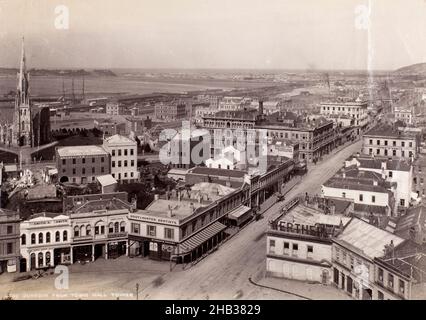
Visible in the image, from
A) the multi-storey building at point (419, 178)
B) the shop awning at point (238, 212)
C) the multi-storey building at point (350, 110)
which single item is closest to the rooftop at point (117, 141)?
the shop awning at point (238, 212)

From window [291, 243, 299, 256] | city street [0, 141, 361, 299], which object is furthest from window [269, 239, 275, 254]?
city street [0, 141, 361, 299]

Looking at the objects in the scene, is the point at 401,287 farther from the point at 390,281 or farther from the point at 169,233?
the point at 169,233

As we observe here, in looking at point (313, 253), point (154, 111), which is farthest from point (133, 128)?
point (313, 253)

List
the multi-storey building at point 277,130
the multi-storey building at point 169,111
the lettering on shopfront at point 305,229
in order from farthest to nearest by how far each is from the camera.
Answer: the multi-storey building at point 169,111 → the multi-storey building at point 277,130 → the lettering on shopfront at point 305,229

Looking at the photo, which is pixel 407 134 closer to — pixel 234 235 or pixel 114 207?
pixel 234 235

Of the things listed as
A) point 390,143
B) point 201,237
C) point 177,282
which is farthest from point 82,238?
point 390,143

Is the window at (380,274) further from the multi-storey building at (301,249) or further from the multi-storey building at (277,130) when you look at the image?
the multi-storey building at (277,130)

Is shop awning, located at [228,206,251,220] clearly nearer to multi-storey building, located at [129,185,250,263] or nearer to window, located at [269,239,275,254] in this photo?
multi-storey building, located at [129,185,250,263]
